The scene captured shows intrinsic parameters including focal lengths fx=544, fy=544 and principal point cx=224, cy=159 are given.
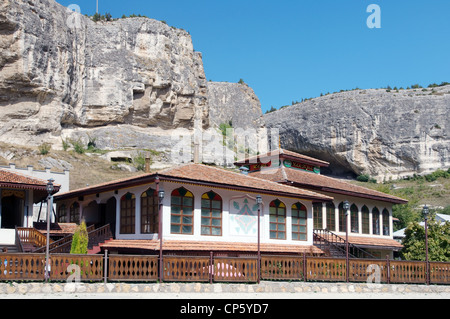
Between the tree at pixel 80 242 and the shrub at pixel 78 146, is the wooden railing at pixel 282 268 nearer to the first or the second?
the tree at pixel 80 242

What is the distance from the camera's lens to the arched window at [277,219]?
76.9ft

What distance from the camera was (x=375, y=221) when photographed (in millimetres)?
31203

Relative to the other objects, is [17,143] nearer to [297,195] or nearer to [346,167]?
[297,195]

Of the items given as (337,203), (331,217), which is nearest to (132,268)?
(331,217)

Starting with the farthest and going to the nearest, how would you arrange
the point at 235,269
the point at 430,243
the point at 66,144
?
1. the point at 66,144
2. the point at 430,243
3. the point at 235,269

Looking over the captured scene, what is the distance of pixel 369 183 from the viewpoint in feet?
259

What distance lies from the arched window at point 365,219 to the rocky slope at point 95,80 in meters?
39.9

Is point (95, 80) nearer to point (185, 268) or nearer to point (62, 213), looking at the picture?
point (62, 213)

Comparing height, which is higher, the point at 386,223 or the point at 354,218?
the point at 354,218

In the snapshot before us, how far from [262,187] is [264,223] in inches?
64.1

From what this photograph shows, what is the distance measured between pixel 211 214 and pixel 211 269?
431 cm

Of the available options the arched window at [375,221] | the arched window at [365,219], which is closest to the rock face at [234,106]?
the arched window at [375,221]

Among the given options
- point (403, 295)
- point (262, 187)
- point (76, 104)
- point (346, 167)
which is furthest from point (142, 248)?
point (346, 167)
